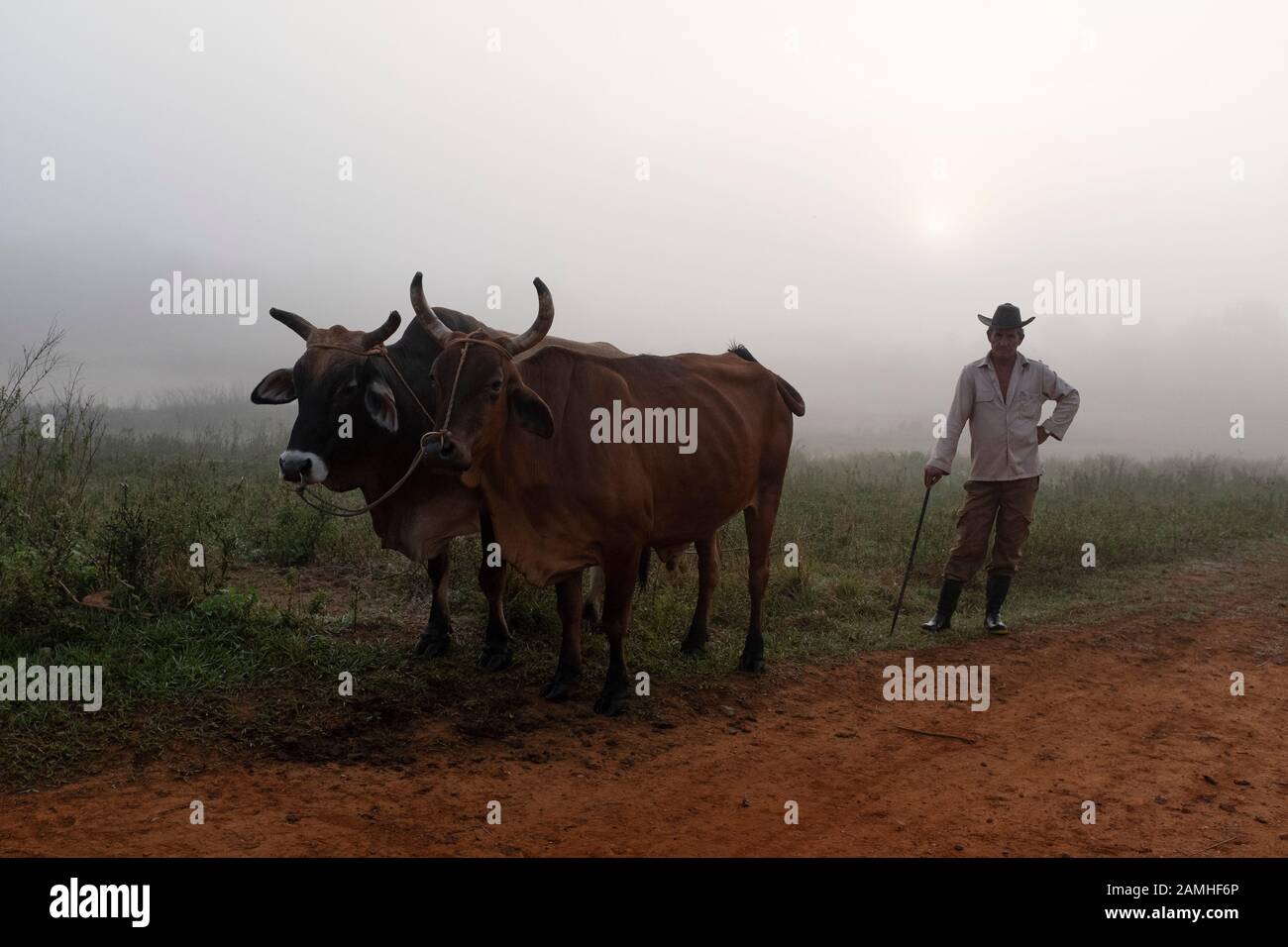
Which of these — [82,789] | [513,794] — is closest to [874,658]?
[513,794]

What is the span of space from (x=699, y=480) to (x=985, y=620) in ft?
10.3

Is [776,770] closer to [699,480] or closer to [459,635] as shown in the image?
[699,480]

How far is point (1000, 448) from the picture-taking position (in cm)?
710

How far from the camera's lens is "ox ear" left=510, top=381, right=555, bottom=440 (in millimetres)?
4762

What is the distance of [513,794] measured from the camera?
3936mm

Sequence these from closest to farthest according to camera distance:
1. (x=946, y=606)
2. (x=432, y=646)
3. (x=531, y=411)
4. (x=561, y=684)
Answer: (x=531, y=411), (x=561, y=684), (x=432, y=646), (x=946, y=606)

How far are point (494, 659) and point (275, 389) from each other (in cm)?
219

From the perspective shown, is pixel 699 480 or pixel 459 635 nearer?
pixel 699 480

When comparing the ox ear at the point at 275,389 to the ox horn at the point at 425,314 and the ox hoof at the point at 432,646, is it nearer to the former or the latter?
the ox horn at the point at 425,314

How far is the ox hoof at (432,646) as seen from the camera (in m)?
5.75

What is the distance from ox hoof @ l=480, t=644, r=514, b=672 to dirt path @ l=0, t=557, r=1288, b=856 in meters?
0.63

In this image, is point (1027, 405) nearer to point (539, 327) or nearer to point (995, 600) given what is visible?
point (995, 600)

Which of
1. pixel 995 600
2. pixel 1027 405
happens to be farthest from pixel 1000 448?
pixel 995 600

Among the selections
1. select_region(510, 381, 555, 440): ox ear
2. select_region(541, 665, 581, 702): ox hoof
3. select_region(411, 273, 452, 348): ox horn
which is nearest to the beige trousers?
select_region(541, 665, 581, 702): ox hoof
